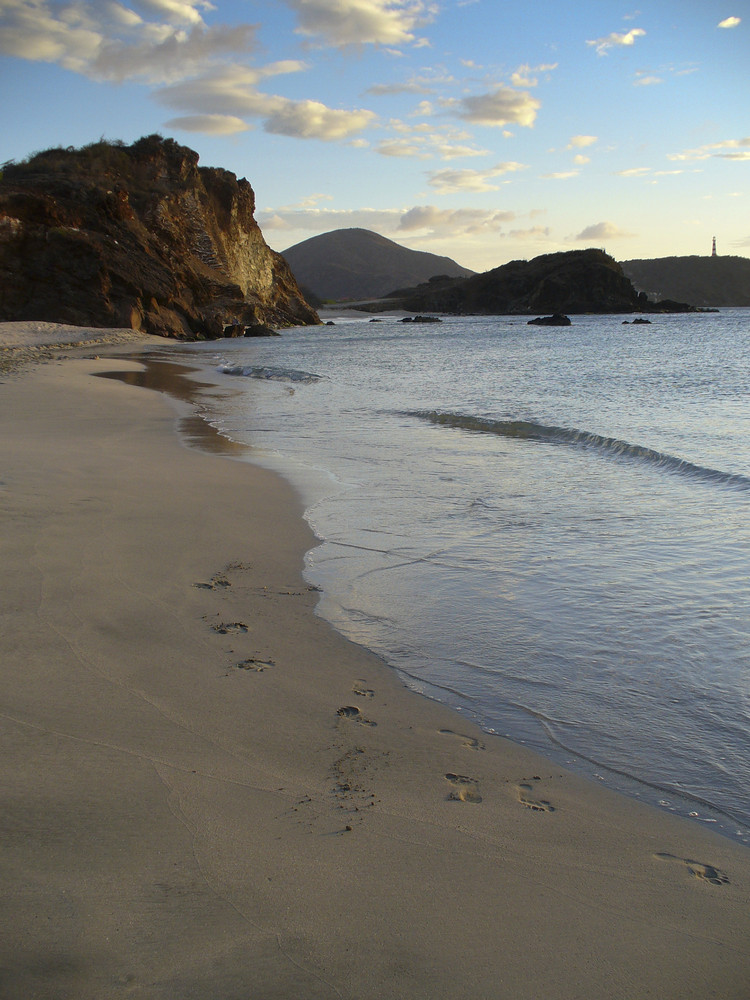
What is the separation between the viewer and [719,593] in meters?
3.88

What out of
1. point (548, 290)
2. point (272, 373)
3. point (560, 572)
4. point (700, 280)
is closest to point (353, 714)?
point (560, 572)

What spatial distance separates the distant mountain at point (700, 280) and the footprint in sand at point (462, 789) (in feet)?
442

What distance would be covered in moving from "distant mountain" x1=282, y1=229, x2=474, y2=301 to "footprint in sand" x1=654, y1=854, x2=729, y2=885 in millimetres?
161820

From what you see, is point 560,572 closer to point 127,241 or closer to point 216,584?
point 216,584

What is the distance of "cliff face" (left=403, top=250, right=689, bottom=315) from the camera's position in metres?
87.8

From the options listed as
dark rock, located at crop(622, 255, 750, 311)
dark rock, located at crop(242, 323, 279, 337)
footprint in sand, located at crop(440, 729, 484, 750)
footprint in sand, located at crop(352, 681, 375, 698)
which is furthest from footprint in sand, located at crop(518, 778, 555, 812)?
dark rock, located at crop(622, 255, 750, 311)

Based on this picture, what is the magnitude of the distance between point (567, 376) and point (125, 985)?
18.5 metres

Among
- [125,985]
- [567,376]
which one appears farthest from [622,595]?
[567,376]

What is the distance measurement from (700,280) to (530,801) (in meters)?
145

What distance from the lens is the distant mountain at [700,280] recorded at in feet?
413

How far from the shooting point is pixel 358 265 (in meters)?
178

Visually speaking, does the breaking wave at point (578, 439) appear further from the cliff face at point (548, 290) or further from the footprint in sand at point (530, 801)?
the cliff face at point (548, 290)

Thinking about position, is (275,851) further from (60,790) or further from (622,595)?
(622,595)

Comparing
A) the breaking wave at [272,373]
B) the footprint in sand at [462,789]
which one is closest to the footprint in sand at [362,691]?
the footprint in sand at [462,789]
